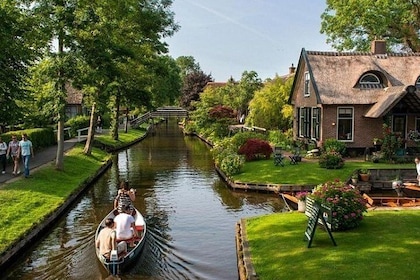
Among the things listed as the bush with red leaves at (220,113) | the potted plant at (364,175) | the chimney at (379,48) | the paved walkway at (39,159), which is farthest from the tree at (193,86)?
the potted plant at (364,175)

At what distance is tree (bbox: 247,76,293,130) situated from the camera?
→ 1831 inches

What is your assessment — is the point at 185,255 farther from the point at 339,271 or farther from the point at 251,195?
the point at 251,195

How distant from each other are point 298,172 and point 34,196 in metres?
14.0

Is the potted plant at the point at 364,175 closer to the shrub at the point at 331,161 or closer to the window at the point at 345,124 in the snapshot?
the shrub at the point at 331,161

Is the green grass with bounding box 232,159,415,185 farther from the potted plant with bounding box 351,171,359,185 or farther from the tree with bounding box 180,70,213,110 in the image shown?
the tree with bounding box 180,70,213,110

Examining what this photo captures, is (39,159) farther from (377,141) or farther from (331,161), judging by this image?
(377,141)

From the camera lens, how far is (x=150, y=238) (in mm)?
16531

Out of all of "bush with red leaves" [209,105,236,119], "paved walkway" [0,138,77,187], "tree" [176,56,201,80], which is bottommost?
"paved walkway" [0,138,77,187]

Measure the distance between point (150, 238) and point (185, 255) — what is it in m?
2.41

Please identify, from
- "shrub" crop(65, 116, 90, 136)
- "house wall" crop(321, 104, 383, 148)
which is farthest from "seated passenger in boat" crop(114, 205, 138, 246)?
"shrub" crop(65, 116, 90, 136)

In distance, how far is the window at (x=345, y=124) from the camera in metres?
31.2

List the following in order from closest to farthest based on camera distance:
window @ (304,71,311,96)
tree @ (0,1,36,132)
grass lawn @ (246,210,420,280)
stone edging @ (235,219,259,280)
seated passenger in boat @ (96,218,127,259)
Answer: grass lawn @ (246,210,420,280)
stone edging @ (235,219,259,280)
seated passenger in boat @ (96,218,127,259)
tree @ (0,1,36,132)
window @ (304,71,311,96)

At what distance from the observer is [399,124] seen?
31391mm

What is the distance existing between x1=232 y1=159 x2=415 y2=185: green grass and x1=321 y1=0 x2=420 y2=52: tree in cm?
1852
